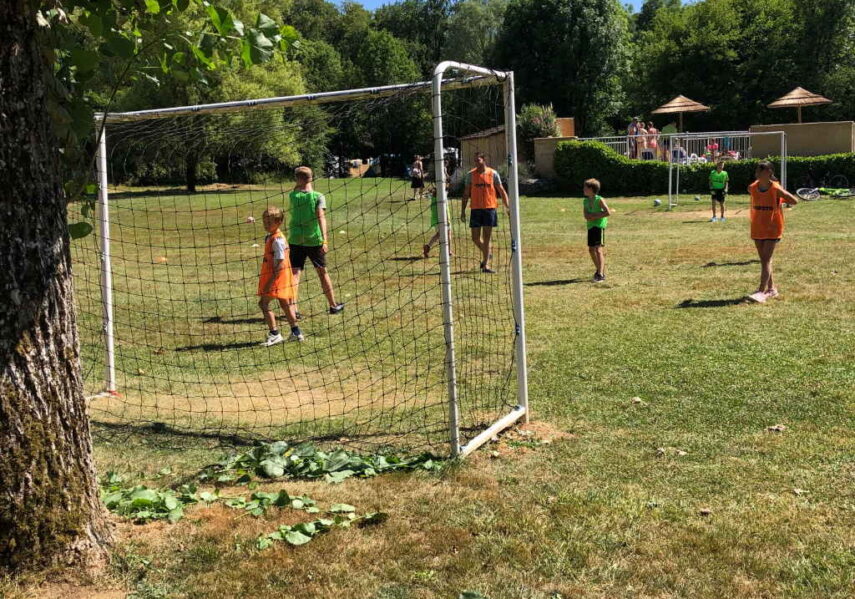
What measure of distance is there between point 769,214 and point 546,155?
24068mm

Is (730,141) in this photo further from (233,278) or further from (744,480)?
(744,480)

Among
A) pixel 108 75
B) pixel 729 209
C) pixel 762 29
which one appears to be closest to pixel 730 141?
pixel 729 209

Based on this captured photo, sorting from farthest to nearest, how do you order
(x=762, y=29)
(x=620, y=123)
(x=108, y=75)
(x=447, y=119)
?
(x=620, y=123), (x=762, y=29), (x=447, y=119), (x=108, y=75)

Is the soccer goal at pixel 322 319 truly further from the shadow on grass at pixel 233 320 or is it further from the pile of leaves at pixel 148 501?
the pile of leaves at pixel 148 501

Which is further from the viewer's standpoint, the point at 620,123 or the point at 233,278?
the point at 620,123

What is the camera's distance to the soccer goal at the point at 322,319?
6488mm

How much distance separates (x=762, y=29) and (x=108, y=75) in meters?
55.7

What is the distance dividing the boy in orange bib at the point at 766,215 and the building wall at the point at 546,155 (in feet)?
77.1

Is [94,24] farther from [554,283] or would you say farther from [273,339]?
[554,283]

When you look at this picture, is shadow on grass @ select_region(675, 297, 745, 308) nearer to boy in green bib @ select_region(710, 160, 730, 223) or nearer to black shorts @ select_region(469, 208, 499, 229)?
black shorts @ select_region(469, 208, 499, 229)

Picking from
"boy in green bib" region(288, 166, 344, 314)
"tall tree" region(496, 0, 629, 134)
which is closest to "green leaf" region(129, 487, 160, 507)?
"boy in green bib" region(288, 166, 344, 314)

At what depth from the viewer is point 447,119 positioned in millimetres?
6680

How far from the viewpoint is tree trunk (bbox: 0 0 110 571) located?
3801mm

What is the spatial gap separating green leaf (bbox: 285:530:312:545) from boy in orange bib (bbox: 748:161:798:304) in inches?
320
